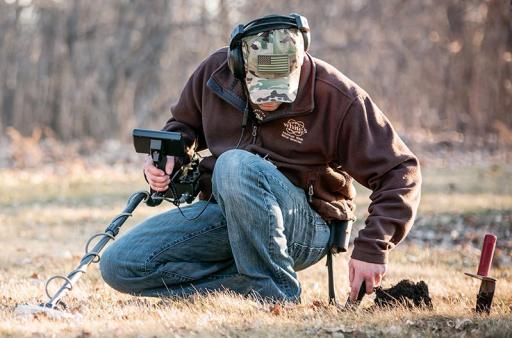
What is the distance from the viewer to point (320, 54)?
614 inches

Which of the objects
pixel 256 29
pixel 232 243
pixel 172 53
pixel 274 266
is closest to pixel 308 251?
pixel 274 266

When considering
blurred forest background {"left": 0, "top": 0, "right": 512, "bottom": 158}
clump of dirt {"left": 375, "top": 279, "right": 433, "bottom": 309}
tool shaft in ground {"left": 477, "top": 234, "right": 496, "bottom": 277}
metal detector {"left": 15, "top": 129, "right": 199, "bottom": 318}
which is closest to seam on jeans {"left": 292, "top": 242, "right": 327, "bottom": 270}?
clump of dirt {"left": 375, "top": 279, "right": 433, "bottom": 309}

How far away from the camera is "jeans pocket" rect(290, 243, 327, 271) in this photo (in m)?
3.44

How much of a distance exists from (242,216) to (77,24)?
1149 cm

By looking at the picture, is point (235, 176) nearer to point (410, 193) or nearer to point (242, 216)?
point (242, 216)

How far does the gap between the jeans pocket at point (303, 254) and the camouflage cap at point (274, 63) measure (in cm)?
67

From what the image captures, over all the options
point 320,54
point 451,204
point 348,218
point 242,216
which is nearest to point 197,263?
point 242,216

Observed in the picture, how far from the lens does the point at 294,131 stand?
339cm

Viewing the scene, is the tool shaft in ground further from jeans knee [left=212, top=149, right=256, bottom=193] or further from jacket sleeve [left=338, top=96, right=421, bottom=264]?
jeans knee [left=212, top=149, right=256, bottom=193]

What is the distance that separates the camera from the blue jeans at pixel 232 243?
324 cm

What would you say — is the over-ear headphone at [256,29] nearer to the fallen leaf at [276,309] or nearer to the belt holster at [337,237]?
the belt holster at [337,237]

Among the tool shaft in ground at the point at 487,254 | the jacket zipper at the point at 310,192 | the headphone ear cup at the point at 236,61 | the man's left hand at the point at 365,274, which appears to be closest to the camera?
the man's left hand at the point at 365,274

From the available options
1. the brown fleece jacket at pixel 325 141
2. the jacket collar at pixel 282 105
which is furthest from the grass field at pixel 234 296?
the jacket collar at pixel 282 105

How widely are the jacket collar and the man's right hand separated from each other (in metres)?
0.38
